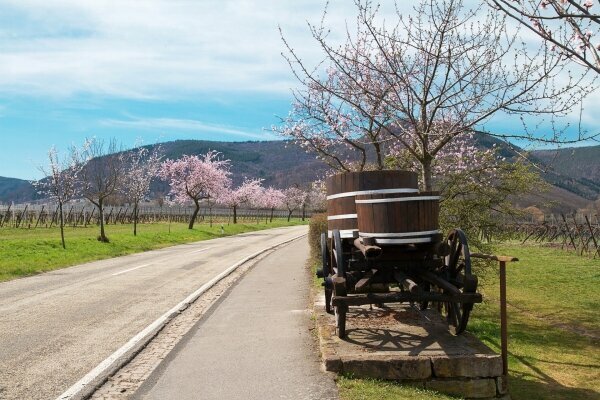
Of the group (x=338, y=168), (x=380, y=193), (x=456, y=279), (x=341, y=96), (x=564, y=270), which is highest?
(x=341, y=96)

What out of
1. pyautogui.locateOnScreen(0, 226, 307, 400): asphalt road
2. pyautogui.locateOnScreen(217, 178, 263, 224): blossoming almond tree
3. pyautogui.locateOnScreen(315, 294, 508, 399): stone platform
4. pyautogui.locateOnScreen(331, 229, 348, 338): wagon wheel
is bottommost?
pyautogui.locateOnScreen(0, 226, 307, 400): asphalt road

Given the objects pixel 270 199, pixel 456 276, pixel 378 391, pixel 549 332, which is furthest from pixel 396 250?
pixel 270 199

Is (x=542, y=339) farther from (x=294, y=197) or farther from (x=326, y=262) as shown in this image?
(x=294, y=197)

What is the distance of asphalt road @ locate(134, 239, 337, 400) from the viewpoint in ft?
17.4

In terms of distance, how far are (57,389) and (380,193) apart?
4.02 m

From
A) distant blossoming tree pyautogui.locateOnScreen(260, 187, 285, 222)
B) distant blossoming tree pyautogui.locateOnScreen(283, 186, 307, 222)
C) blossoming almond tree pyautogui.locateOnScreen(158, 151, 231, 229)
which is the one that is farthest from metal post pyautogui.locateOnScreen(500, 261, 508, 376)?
distant blossoming tree pyautogui.locateOnScreen(283, 186, 307, 222)

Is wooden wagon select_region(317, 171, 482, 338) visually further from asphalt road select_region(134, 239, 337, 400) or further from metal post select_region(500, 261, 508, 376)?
asphalt road select_region(134, 239, 337, 400)

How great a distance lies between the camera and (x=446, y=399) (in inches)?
210

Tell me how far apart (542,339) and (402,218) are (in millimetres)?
5382

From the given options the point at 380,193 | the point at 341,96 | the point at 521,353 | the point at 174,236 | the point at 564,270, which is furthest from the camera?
the point at 174,236

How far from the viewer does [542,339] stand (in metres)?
9.82

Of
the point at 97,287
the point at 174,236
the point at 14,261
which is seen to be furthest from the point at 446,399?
the point at 174,236

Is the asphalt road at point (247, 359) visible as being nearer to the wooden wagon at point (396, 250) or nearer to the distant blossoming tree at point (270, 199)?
the wooden wagon at point (396, 250)

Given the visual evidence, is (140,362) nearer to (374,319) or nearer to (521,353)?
(374,319)
